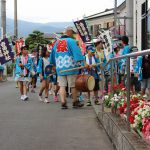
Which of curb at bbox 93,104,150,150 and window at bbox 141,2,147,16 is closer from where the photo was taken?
curb at bbox 93,104,150,150

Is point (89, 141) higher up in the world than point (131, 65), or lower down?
lower down

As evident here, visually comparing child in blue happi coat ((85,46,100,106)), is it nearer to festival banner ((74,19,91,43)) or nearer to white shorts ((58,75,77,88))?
white shorts ((58,75,77,88))

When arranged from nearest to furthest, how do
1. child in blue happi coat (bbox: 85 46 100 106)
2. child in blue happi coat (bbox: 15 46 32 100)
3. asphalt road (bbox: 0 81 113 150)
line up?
asphalt road (bbox: 0 81 113 150) < child in blue happi coat (bbox: 85 46 100 106) < child in blue happi coat (bbox: 15 46 32 100)

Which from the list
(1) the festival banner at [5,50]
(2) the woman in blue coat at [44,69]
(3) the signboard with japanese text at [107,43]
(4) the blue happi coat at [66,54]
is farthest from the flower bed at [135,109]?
(1) the festival banner at [5,50]

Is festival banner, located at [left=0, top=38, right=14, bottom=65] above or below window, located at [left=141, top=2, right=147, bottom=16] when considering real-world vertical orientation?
below

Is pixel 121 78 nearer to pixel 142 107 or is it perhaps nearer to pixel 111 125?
pixel 111 125

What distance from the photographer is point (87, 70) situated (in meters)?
11.8

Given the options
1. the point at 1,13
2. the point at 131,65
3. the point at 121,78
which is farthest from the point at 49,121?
the point at 1,13

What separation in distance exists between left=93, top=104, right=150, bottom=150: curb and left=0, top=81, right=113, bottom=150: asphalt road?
174 millimetres

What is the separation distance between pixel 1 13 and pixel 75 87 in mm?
23650

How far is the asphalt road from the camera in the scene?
6.65 metres

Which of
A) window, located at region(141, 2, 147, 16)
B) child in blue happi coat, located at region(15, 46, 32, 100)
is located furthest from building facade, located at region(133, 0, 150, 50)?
child in blue happi coat, located at region(15, 46, 32, 100)

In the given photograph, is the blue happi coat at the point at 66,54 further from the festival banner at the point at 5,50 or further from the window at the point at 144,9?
the festival banner at the point at 5,50

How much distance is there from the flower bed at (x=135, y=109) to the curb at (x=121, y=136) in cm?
9
